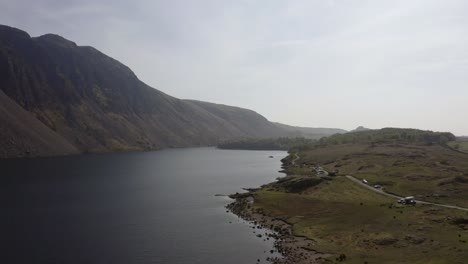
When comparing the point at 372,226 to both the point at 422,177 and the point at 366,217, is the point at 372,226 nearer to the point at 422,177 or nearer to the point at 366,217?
the point at 366,217

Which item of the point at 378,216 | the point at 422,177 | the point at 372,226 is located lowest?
the point at 372,226

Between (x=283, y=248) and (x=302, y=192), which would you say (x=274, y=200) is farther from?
(x=283, y=248)

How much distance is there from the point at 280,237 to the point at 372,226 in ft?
69.0

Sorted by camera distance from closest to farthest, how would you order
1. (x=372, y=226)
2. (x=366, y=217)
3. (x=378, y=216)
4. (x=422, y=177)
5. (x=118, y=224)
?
(x=372, y=226) → (x=378, y=216) → (x=366, y=217) → (x=118, y=224) → (x=422, y=177)

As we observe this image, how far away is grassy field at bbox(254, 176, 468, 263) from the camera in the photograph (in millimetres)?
69688

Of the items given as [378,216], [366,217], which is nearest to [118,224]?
[366,217]

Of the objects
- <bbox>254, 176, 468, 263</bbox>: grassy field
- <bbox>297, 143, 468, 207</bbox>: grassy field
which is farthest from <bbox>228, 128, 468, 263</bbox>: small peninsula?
<bbox>297, 143, 468, 207</bbox>: grassy field

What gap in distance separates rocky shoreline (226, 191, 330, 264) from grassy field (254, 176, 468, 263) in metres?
2.21

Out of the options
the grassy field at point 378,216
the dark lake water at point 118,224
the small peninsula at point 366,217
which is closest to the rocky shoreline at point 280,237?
the small peninsula at point 366,217

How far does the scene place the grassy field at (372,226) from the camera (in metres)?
69.7

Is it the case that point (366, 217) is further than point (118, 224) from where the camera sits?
No

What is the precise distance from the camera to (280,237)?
88375mm

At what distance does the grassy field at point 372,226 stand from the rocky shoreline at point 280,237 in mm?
2210

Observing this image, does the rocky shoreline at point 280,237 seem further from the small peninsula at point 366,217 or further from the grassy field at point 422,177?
the grassy field at point 422,177
